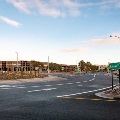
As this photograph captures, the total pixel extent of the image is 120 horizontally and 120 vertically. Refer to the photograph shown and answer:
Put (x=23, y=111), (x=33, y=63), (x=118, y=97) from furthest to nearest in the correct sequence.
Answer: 1. (x=33, y=63)
2. (x=118, y=97)
3. (x=23, y=111)

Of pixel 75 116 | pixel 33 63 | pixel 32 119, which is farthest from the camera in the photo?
pixel 33 63

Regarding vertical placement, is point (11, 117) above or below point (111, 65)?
below

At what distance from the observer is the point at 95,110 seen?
1365 cm

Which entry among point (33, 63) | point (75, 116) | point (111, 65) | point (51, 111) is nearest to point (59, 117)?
point (75, 116)

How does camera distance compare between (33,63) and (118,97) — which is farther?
(33,63)

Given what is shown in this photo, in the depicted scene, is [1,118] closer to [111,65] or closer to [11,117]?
[11,117]

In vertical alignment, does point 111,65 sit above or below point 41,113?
above

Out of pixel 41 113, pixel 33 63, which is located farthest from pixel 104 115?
pixel 33 63

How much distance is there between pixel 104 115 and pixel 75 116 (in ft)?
3.81

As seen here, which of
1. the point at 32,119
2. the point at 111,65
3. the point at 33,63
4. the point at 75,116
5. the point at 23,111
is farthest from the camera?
the point at 33,63

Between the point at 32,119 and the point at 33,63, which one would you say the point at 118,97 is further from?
the point at 33,63

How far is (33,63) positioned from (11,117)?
16179 centimetres

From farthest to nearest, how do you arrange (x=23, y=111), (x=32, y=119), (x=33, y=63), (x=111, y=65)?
(x=33, y=63) → (x=111, y=65) → (x=23, y=111) → (x=32, y=119)

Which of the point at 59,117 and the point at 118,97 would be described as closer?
the point at 59,117
